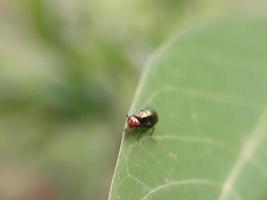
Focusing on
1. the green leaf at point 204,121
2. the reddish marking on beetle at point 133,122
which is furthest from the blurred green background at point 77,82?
the reddish marking on beetle at point 133,122

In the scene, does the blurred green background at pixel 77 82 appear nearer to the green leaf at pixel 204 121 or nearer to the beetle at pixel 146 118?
the green leaf at pixel 204 121

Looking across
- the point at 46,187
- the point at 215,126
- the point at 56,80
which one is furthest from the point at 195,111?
the point at 46,187

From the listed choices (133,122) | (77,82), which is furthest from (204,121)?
(77,82)

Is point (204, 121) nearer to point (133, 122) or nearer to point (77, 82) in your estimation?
point (133, 122)

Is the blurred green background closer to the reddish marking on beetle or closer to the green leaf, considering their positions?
the green leaf

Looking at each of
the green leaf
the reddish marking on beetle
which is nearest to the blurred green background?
the green leaf

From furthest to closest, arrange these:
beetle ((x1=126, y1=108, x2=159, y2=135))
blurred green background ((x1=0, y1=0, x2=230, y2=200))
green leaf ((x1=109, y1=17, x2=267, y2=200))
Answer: blurred green background ((x1=0, y1=0, x2=230, y2=200))
beetle ((x1=126, y1=108, x2=159, y2=135))
green leaf ((x1=109, y1=17, x2=267, y2=200))
